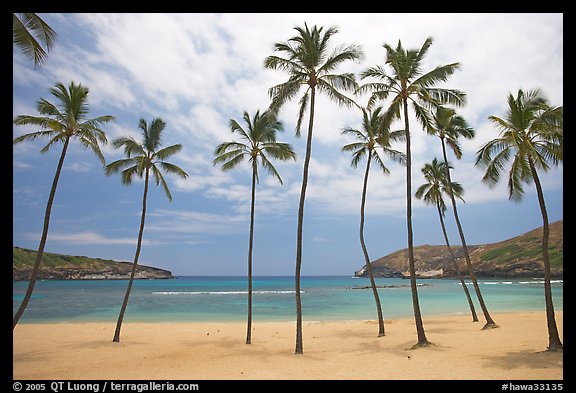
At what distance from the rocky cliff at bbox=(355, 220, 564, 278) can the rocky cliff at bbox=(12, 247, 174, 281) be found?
11191 centimetres

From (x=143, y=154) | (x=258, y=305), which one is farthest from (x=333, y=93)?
(x=258, y=305)

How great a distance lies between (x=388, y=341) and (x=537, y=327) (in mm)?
8640

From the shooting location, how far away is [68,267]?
139 meters

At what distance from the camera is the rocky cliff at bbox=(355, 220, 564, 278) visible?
348ft

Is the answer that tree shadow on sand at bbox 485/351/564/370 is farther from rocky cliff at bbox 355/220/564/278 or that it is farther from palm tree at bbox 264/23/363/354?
rocky cliff at bbox 355/220/564/278

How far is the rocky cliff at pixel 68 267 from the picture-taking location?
11988 centimetres

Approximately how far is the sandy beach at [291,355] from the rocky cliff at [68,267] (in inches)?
4740

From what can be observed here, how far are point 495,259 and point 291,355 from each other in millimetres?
125414

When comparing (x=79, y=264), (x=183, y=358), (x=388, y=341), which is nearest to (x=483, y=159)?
(x=388, y=341)

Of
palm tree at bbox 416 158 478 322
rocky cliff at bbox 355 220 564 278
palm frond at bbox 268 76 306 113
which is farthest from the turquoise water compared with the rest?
rocky cliff at bbox 355 220 564 278

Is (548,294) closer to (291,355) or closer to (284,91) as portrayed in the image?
(291,355)

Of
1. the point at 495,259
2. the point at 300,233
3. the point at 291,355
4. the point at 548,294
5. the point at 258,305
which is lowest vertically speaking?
the point at 258,305
